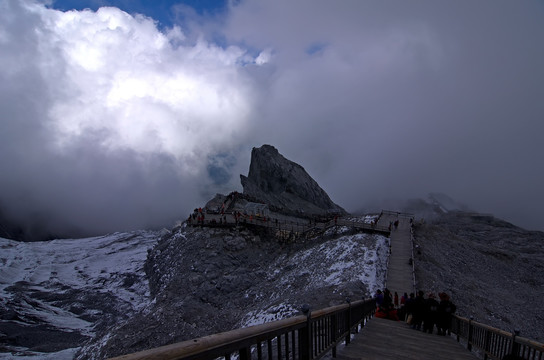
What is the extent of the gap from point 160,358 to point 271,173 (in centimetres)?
9398

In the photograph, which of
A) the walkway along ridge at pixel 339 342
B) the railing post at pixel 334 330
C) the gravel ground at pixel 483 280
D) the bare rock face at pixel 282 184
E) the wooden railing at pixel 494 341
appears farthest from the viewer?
the bare rock face at pixel 282 184

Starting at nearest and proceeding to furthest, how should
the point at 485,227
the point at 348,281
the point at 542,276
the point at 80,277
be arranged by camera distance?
1. the point at 348,281
2. the point at 542,276
3. the point at 80,277
4. the point at 485,227

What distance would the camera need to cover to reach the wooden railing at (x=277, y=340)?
3.11 metres

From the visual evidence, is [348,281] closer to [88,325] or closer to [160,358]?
[160,358]

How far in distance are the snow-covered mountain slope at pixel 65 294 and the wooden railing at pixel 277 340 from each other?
32584 mm

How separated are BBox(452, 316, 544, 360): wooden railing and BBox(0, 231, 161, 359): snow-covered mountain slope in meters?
33.2

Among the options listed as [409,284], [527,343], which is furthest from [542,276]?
[527,343]

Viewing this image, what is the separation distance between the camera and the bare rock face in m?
90.9

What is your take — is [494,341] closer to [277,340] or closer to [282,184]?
[277,340]

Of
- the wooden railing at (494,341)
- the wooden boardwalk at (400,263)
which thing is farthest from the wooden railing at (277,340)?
the wooden boardwalk at (400,263)

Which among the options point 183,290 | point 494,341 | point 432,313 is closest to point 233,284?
point 183,290

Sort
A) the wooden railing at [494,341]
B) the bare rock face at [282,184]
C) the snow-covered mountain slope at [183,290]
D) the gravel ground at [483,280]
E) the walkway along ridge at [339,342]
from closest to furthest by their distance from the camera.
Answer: the walkway along ridge at [339,342] < the wooden railing at [494,341] < the gravel ground at [483,280] < the snow-covered mountain slope at [183,290] < the bare rock face at [282,184]

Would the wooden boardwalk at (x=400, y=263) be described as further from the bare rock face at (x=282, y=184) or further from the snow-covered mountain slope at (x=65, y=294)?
the bare rock face at (x=282, y=184)

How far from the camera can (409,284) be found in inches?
1052
